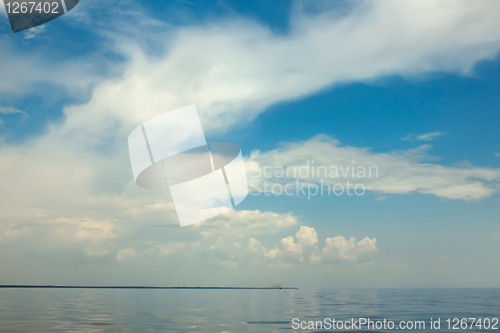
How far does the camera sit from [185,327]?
1330 inches

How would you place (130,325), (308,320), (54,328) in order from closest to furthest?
(54,328) → (130,325) → (308,320)

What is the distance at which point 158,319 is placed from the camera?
40.4 m

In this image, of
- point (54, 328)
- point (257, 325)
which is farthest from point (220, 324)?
point (54, 328)

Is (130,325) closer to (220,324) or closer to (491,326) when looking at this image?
(220,324)

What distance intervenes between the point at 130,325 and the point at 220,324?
9.03 meters

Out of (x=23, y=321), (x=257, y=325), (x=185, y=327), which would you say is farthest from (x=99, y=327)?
(x=257, y=325)

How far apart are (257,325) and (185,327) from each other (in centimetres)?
736

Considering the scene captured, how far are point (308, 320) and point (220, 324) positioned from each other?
10.6 m

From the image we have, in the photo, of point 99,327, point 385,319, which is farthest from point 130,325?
point 385,319

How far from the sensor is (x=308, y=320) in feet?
132

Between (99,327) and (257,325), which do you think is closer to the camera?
(99,327)

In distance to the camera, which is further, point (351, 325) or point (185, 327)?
point (351, 325)

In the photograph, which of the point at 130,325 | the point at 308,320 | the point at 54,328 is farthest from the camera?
the point at 308,320

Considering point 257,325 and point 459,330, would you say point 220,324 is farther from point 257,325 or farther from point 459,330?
point 459,330
